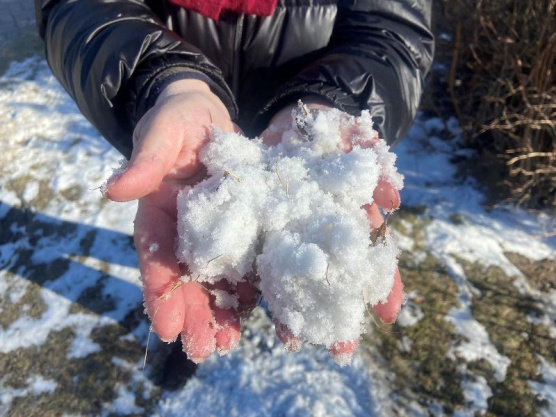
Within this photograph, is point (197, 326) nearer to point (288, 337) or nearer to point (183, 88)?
point (288, 337)

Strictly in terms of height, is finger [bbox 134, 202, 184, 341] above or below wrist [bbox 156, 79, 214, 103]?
below

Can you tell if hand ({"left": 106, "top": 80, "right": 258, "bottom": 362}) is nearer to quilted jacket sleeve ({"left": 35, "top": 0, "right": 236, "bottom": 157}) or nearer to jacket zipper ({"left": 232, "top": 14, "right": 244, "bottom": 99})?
quilted jacket sleeve ({"left": 35, "top": 0, "right": 236, "bottom": 157})

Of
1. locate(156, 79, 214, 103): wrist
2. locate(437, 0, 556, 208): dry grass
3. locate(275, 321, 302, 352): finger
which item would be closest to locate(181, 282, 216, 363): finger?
locate(275, 321, 302, 352): finger

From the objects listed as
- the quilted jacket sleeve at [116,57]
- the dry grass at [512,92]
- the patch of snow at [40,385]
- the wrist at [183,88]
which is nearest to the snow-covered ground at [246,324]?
the patch of snow at [40,385]

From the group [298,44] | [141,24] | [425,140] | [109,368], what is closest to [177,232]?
[141,24]

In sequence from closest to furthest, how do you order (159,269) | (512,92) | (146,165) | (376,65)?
(146,165)
(159,269)
(376,65)
(512,92)

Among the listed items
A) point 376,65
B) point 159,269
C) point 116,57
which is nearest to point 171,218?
point 159,269
